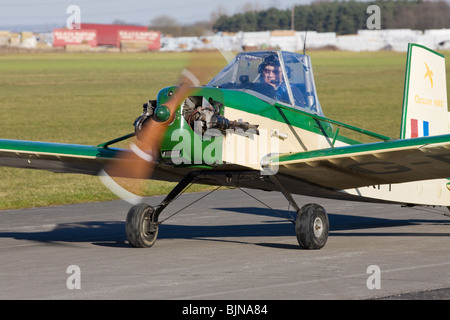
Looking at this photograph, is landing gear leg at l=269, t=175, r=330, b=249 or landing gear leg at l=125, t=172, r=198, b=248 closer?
landing gear leg at l=269, t=175, r=330, b=249

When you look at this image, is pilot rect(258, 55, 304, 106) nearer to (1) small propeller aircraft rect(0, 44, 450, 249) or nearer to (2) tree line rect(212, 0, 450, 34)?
(1) small propeller aircraft rect(0, 44, 450, 249)

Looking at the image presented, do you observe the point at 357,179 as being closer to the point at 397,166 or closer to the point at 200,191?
the point at 397,166

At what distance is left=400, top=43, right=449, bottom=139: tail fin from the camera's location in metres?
→ 11.9

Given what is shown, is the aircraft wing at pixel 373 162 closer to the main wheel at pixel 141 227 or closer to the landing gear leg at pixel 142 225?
the landing gear leg at pixel 142 225

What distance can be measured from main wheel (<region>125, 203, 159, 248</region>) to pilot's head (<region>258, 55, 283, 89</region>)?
7.47ft

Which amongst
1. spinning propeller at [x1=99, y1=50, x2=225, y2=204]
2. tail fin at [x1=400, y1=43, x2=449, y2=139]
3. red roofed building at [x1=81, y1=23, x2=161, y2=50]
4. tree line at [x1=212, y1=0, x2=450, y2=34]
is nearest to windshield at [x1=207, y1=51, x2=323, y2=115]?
spinning propeller at [x1=99, y1=50, x2=225, y2=204]

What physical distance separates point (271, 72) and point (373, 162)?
5.54ft

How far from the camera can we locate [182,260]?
9.91m

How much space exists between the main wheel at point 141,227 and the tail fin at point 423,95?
3.70m

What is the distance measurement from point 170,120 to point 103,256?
1.97 m

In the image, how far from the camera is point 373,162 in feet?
33.6
